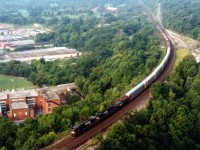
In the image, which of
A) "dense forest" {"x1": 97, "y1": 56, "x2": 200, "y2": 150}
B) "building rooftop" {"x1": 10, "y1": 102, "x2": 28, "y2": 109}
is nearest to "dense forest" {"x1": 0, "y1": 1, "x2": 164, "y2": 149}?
"dense forest" {"x1": 97, "y1": 56, "x2": 200, "y2": 150}

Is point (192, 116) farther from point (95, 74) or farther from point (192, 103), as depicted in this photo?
point (95, 74)

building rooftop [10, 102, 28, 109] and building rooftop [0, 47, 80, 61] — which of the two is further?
building rooftop [0, 47, 80, 61]

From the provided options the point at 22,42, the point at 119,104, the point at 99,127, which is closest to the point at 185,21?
the point at 22,42

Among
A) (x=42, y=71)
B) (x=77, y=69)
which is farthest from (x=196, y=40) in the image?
(x=42, y=71)

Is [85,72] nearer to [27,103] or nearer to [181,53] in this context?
Answer: [27,103]

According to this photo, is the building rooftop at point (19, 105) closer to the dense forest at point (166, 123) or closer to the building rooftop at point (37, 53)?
the dense forest at point (166, 123)

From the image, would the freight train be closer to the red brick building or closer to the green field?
the red brick building
